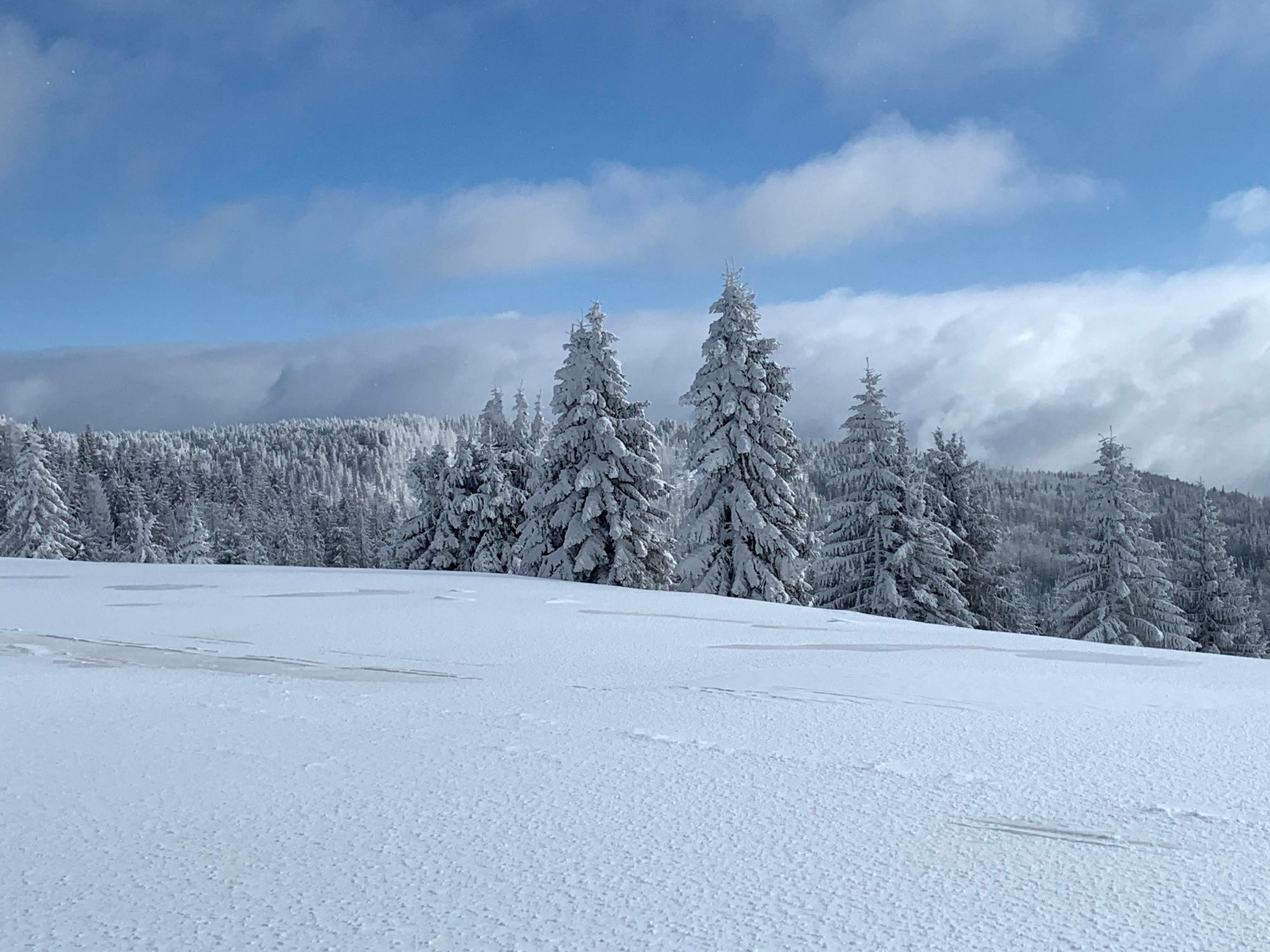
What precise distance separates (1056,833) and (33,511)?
49.9 metres

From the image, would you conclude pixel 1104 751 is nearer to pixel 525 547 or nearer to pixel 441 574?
pixel 441 574

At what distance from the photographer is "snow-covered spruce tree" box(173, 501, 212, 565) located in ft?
181

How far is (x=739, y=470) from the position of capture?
22.7 metres

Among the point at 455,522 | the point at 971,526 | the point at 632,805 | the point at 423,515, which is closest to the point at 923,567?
the point at 971,526

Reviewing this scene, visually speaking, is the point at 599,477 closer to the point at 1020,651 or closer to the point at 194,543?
the point at 1020,651

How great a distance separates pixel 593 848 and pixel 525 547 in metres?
24.3

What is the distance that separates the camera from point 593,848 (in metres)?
2.66

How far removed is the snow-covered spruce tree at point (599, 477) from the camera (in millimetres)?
24188

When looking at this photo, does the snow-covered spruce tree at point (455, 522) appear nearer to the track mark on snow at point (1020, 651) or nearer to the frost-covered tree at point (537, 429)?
the frost-covered tree at point (537, 429)

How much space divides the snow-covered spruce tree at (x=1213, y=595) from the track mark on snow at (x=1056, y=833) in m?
32.7

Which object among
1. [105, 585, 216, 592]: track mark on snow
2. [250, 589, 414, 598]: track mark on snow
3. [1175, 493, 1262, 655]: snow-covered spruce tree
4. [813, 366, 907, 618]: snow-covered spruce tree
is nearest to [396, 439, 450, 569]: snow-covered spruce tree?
[813, 366, 907, 618]: snow-covered spruce tree

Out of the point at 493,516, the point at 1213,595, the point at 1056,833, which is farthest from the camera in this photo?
the point at 493,516

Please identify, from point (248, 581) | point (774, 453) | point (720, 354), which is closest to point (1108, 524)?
point (774, 453)

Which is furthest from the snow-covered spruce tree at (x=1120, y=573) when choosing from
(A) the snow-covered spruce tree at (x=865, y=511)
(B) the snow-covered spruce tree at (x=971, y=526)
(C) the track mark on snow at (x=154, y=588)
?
(C) the track mark on snow at (x=154, y=588)
